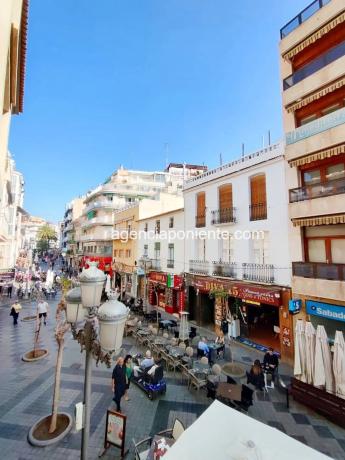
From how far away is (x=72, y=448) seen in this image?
6711 millimetres

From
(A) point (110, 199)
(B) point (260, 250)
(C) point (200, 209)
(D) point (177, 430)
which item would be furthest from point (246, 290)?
(A) point (110, 199)

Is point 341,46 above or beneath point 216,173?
above

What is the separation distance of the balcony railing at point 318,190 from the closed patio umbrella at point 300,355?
6001mm

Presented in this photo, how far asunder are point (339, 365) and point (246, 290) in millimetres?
6410

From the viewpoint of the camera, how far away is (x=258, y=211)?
14.9 meters

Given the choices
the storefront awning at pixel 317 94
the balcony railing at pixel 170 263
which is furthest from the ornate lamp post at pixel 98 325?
the balcony railing at pixel 170 263

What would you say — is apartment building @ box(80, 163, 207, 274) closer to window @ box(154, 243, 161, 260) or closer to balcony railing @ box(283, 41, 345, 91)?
window @ box(154, 243, 161, 260)

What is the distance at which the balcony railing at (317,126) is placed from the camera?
1113 centimetres

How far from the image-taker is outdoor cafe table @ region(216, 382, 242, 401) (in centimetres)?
833

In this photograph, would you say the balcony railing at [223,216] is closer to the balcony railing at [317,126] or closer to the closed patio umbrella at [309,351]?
the balcony railing at [317,126]

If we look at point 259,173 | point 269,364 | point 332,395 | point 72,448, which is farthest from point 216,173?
point 72,448

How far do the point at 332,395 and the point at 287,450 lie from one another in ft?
21.5

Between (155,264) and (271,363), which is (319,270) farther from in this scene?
(155,264)

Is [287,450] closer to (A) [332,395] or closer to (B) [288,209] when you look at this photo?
(A) [332,395]
